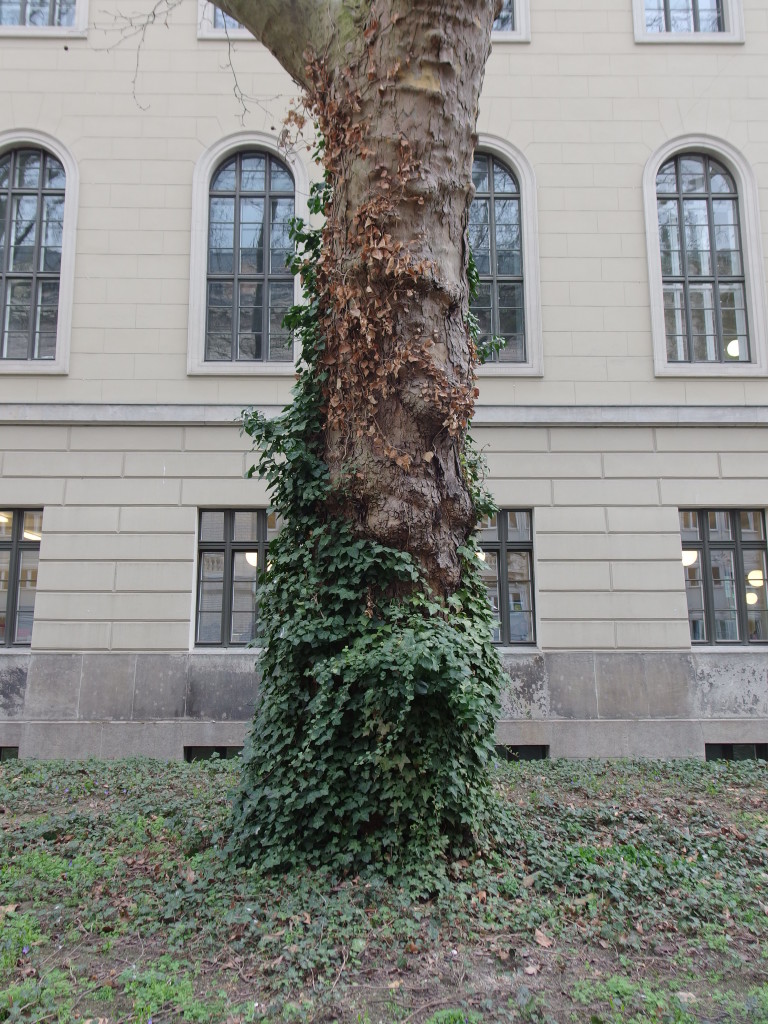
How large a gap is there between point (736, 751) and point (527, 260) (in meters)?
8.27

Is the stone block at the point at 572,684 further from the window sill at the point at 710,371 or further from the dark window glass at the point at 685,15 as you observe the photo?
the dark window glass at the point at 685,15

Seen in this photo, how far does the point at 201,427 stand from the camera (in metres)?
11.5

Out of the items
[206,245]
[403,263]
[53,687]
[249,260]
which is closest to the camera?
[403,263]

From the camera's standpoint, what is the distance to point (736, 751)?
1109cm

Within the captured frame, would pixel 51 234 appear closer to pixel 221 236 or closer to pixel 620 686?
pixel 221 236

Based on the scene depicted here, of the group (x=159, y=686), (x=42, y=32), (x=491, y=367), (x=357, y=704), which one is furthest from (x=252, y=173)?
(x=357, y=704)

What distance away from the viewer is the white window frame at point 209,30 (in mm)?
12250

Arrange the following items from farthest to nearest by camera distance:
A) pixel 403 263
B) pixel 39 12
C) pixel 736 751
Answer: pixel 39 12
pixel 736 751
pixel 403 263

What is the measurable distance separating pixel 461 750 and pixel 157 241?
997 centimetres

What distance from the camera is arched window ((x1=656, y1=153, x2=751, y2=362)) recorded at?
40.1 feet

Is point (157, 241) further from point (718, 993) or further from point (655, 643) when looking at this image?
point (718, 993)

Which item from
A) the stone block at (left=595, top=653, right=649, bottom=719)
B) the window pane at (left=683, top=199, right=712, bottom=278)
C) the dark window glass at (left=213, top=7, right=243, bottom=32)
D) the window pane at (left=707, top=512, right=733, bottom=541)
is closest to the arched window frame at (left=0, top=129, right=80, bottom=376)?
the dark window glass at (left=213, top=7, right=243, bottom=32)

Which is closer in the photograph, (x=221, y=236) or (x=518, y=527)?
(x=518, y=527)

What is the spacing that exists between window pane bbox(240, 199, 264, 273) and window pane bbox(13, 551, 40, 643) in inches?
225
